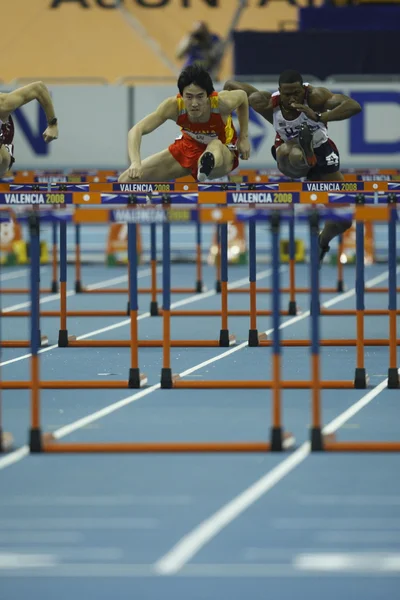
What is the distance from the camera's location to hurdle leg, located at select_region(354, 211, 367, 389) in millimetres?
9781

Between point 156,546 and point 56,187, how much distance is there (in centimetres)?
681

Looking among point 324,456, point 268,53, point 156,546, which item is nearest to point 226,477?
point 324,456

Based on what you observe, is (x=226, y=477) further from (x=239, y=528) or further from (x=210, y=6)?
(x=210, y=6)

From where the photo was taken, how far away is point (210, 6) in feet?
98.2

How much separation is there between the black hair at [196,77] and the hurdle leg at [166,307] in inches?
A: 103

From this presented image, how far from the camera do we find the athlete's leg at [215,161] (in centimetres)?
1242

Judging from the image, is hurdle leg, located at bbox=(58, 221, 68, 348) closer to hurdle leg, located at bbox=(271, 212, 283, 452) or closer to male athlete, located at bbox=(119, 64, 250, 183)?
male athlete, located at bbox=(119, 64, 250, 183)

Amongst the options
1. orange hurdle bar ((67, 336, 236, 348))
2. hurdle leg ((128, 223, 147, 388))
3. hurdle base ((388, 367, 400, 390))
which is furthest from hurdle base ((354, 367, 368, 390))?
orange hurdle bar ((67, 336, 236, 348))

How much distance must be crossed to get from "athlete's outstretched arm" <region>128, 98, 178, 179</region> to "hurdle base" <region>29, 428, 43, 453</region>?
4368 mm

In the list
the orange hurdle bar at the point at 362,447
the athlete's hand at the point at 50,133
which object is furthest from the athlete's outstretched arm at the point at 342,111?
the orange hurdle bar at the point at 362,447

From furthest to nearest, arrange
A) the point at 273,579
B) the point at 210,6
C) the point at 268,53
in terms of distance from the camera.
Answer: the point at 210,6 → the point at 268,53 → the point at 273,579

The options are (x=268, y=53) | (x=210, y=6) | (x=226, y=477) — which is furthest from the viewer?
(x=210, y=6)

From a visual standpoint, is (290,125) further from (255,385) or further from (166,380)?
(166,380)

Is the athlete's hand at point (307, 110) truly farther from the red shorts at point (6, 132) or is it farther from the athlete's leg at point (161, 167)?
the red shorts at point (6, 132)
